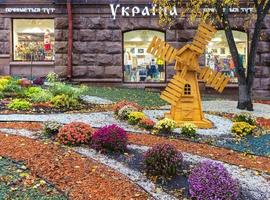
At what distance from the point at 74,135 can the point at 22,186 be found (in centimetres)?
298

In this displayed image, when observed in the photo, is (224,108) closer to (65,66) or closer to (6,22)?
(65,66)

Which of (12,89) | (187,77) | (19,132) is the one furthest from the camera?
(12,89)

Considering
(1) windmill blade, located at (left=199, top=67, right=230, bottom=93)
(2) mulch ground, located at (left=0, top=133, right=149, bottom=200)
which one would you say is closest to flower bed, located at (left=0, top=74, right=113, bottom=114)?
(1) windmill blade, located at (left=199, top=67, right=230, bottom=93)

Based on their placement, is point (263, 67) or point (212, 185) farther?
point (263, 67)

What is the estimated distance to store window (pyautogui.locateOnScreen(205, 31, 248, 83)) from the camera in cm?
2777

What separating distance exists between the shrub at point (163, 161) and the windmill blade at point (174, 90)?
5.75 meters

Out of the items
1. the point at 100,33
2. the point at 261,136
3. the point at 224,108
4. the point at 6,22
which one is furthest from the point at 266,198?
the point at 6,22

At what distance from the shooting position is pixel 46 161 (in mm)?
10047

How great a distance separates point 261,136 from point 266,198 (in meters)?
5.60

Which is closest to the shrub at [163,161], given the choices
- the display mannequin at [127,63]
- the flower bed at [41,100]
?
the flower bed at [41,100]

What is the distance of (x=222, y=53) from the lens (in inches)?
1104

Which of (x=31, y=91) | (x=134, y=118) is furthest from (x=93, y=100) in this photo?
(x=134, y=118)

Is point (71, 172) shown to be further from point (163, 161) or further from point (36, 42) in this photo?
point (36, 42)

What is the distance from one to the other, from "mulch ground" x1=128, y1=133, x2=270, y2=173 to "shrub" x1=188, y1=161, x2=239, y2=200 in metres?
2.48
